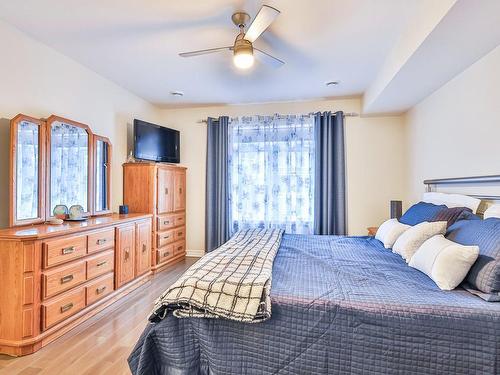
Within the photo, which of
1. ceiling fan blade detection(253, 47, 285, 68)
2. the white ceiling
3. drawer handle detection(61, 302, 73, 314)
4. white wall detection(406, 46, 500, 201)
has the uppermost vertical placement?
the white ceiling

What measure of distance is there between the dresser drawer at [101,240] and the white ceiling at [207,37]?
1796mm

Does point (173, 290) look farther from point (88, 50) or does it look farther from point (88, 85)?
point (88, 85)

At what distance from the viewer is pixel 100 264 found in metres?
2.70

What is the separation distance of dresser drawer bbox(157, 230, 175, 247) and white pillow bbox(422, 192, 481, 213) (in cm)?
329

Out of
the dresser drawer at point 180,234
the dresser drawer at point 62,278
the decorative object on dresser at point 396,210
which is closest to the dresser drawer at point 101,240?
the dresser drawer at point 62,278

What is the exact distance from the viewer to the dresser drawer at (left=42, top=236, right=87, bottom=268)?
2113 millimetres

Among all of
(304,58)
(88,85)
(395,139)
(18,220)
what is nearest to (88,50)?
(88,85)

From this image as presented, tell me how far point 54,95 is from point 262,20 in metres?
2.21

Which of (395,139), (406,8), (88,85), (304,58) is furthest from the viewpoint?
(395,139)

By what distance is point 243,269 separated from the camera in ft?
5.58

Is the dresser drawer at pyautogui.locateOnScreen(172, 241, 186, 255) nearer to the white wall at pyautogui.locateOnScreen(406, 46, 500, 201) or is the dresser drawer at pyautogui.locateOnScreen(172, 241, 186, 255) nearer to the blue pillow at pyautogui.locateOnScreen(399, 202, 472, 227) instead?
the blue pillow at pyautogui.locateOnScreen(399, 202, 472, 227)

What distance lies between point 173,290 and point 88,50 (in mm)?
2587

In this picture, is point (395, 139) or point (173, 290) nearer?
point (173, 290)

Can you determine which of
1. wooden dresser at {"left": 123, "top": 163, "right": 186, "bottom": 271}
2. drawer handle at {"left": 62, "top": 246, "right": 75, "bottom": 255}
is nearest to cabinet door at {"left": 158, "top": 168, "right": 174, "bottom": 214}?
wooden dresser at {"left": 123, "top": 163, "right": 186, "bottom": 271}
